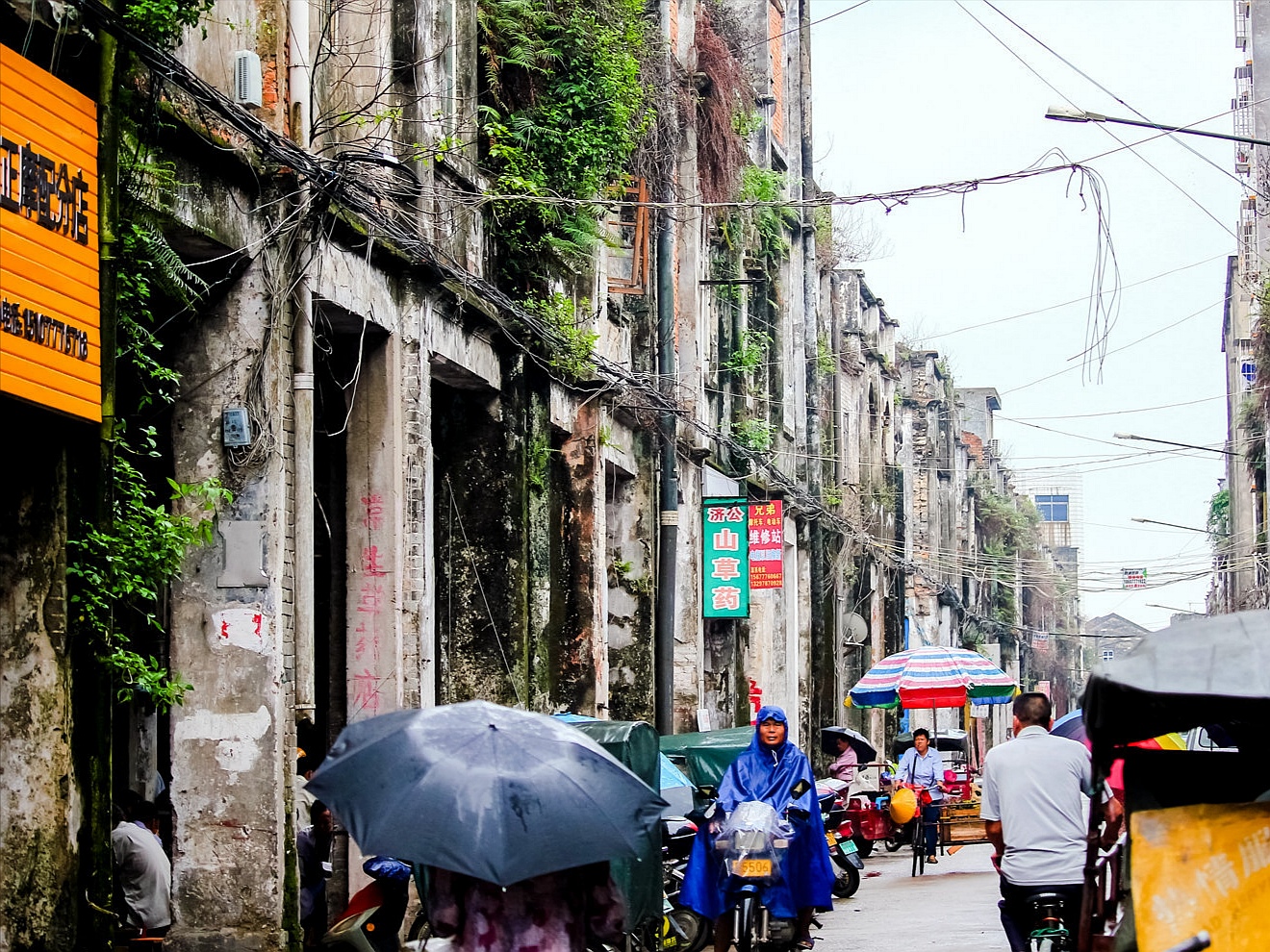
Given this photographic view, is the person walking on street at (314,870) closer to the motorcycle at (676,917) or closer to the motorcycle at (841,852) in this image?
the motorcycle at (676,917)

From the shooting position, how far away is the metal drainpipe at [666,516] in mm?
23141

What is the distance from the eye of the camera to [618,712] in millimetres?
23141

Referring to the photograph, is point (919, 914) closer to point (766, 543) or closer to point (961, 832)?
point (961, 832)

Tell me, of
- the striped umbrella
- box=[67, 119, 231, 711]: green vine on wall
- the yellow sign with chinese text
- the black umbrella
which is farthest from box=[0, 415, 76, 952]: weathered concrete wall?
the striped umbrella

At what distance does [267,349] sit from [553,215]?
6.81 m

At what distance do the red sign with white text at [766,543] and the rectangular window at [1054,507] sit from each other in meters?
126

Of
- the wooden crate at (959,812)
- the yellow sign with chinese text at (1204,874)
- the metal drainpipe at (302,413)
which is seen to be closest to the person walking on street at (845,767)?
the wooden crate at (959,812)

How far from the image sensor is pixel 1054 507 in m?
150

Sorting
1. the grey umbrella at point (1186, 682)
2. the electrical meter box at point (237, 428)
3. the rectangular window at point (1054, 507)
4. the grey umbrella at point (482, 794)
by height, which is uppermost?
the rectangular window at point (1054, 507)

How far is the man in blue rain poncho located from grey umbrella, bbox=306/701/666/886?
5.39m

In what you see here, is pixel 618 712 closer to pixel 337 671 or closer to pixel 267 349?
pixel 337 671

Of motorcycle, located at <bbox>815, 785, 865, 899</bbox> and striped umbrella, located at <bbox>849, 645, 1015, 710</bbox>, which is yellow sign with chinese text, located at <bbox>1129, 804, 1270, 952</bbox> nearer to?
motorcycle, located at <bbox>815, 785, 865, 899</bbox>

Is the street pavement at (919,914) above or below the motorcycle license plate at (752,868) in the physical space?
below

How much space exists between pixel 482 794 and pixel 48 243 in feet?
13.5
